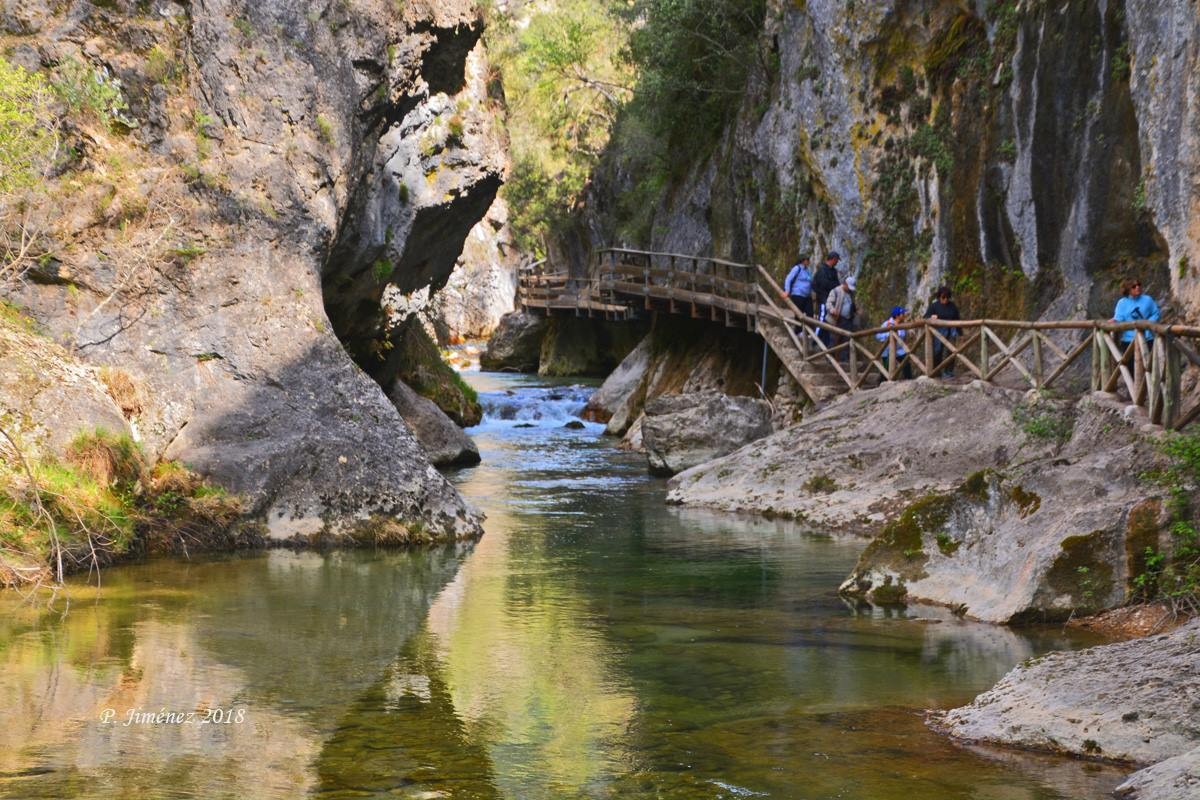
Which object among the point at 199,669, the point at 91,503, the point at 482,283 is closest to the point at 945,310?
the point at 91,503

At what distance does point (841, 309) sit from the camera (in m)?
23.8

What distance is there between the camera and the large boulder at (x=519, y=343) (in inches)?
2032

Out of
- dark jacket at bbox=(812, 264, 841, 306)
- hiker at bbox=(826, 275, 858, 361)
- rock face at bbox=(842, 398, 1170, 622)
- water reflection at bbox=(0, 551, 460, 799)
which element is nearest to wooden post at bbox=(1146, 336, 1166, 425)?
rock face at bbox=(842, 398, 1170, 622)

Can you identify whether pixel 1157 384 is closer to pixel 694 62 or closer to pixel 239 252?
pixel 239 252

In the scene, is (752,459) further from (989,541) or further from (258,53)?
(258,53)

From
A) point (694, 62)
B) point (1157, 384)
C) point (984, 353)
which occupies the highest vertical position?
point (694, 62)

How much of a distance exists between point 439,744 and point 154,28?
12.0 m

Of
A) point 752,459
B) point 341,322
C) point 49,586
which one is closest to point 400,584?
point 49,586

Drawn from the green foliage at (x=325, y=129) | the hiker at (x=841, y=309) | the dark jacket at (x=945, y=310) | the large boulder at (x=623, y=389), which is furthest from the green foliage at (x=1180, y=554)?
the large boulder at (x=623, y=389)

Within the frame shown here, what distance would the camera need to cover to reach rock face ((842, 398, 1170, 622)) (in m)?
10.2

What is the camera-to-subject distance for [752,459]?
18578 millimetres

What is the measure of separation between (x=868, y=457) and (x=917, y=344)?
3291mm

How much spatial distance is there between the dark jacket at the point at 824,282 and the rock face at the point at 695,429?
341cm

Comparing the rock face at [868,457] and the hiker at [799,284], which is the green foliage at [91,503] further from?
the hiker at [799,284]
